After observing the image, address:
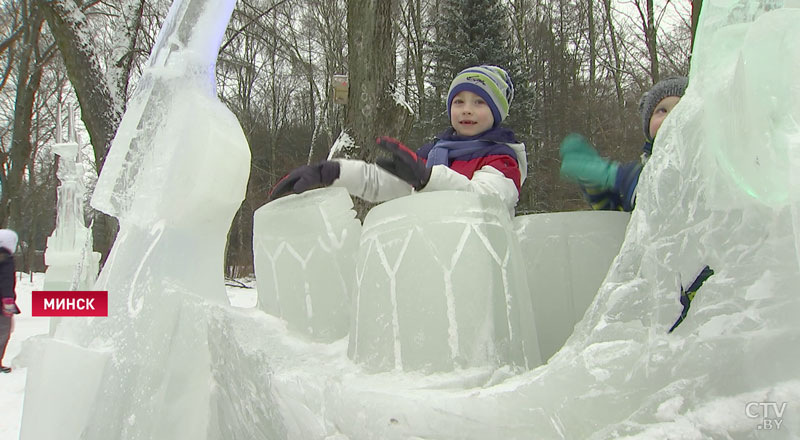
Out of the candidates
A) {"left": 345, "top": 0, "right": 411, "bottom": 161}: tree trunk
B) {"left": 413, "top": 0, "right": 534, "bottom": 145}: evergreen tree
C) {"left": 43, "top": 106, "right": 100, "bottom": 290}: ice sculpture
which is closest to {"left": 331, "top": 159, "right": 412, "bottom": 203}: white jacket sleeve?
{"left": 345, "top": 0, "right": 411, "bottom": 161}: tree trunk

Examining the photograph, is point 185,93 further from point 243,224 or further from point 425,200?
point 243,224

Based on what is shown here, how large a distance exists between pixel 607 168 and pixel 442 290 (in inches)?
30.7

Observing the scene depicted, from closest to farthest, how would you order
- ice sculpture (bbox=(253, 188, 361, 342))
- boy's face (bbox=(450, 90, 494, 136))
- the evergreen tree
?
ice sculpture (bbox=(253, 188, 361, 342)) < boy's face (bbox=(450, 90, 494, 136)) < the evergreen tree

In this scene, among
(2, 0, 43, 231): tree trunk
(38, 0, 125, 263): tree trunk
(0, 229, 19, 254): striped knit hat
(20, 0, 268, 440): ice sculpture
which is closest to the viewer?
Result: (20, 0, 268, 440): ice sculpture

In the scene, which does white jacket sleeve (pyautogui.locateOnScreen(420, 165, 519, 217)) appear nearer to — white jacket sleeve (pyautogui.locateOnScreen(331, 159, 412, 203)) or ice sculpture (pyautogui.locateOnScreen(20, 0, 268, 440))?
white jacket sleeve (pyautogui.locateOnScreen(331, 159, 412, 203))

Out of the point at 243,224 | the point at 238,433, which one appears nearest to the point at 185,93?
the point at 238,433

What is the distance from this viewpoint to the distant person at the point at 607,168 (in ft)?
4.20

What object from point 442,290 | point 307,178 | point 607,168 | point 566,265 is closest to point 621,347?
point 442,290

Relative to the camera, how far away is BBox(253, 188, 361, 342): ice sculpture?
919 millimetres

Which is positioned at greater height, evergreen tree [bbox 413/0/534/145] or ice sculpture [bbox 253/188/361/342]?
evergreen tree [bbox 413/0/534/145]

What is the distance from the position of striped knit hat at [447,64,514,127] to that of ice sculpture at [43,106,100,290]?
13.5ft

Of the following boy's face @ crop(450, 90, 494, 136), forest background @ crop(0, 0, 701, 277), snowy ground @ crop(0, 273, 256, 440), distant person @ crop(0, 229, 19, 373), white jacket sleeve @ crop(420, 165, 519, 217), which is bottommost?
snowy ground @ crop(0, 273, 256, 440)

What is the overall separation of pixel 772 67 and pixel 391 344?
529mm

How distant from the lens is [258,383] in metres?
0.72
